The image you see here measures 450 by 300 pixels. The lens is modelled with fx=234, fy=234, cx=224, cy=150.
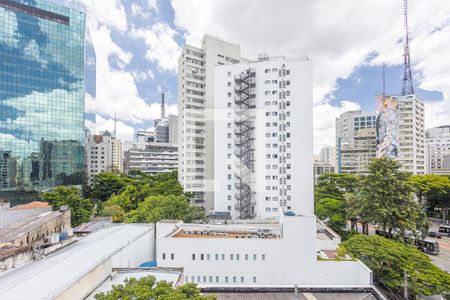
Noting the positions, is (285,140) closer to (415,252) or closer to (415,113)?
(415,252)

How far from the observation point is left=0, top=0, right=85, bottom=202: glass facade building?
4712 centimetres

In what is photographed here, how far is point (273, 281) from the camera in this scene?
1853 cm

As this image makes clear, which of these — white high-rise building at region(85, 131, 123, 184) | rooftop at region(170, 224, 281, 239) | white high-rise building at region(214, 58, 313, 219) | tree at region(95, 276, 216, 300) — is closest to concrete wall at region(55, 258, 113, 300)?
tree at region(95, 276, 216, 300)

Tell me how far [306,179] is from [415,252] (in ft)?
64.0

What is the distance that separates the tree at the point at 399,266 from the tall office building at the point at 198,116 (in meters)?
29.2

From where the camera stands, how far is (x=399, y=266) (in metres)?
17.9

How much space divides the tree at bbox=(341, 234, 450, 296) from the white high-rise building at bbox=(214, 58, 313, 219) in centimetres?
1783

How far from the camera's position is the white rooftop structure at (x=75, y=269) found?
9.24m

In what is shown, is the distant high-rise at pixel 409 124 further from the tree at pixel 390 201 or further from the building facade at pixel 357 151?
the tree at pixel 390 201

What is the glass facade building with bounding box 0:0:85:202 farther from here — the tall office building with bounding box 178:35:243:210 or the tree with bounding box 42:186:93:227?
the tall office building with bounding box 178:35:243:210

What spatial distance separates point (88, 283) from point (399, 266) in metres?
21.2

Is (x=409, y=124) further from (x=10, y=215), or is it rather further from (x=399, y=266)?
(x=10, y=215)

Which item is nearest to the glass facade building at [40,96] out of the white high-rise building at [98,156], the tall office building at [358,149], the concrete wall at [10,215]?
the concrete wall at [10,215]

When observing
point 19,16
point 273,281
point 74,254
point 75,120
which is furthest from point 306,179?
point 19,16
